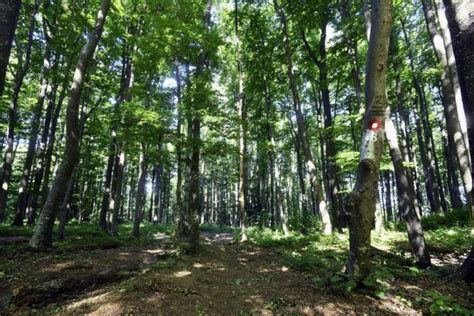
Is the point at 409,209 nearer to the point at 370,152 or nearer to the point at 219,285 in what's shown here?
the point at 370,152

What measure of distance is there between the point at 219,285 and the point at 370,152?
3891mm

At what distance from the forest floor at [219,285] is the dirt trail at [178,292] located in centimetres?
2

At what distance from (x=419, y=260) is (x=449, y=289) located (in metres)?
1.99

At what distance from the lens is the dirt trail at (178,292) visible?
3.99 metres

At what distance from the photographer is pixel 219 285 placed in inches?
210

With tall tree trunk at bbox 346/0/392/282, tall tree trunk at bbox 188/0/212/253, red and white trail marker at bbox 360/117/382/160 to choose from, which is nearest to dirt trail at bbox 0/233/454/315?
tall tree trunk at bbox 346/0/392/282

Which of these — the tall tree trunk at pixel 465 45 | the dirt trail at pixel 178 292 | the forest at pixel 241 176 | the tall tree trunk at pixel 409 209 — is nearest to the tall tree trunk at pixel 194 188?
the forest at pixel 241 176

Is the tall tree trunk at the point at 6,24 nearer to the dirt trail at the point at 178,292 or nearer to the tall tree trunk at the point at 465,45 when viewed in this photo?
the dirt trail at the point at 178,292

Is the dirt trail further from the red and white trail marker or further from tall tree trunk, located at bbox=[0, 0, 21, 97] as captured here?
tall tree trunk, located at bbox=[0, 0, 21, 97]

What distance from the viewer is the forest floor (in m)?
4.03

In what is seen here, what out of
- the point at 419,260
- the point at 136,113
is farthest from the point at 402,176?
the point at 136,113

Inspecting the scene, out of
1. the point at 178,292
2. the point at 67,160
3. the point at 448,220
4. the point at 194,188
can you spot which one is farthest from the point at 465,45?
the point at 448,220

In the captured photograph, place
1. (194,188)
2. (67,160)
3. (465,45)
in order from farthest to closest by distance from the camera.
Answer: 1. (194,188)
2. (67,160)
3. (465,45)

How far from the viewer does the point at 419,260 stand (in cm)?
666
